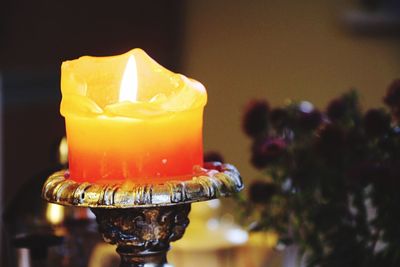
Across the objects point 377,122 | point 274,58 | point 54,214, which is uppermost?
point 377,122

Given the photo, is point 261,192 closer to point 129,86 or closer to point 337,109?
Result: point 337,109

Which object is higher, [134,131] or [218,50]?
[134,131]

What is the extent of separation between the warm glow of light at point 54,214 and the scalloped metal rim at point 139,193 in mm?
206

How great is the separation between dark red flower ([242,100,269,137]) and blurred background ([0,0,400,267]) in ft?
5.40

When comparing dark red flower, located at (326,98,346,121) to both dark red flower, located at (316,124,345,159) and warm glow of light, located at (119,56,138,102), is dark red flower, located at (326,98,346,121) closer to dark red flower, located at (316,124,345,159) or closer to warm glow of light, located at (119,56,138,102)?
dark red flower, located at (316,124,345,159)

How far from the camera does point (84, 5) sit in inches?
101

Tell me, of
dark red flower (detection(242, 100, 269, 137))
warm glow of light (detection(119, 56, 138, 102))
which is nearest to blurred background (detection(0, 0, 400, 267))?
dark red flower (detection(242, 100, 269, 137))

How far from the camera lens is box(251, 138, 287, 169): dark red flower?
69cm

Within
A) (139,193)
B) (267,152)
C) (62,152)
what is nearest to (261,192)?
(267,152)

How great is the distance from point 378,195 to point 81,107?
0.28 meters

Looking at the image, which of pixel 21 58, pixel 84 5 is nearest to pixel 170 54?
pixel 84 5

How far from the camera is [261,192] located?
72 centimetres

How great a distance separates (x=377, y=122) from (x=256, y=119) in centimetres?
14

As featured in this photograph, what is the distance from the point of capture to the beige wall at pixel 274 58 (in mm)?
2404
